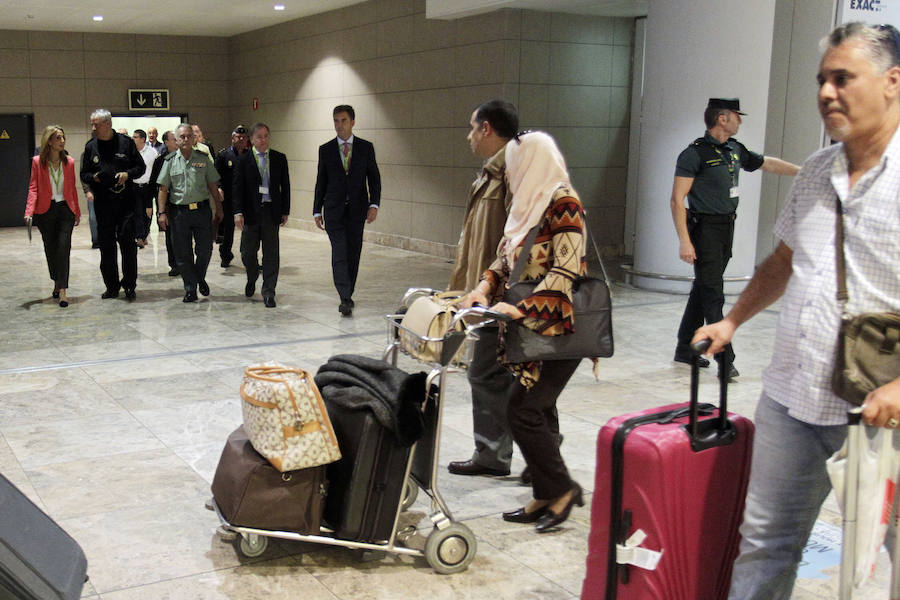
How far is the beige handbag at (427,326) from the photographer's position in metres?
3.24

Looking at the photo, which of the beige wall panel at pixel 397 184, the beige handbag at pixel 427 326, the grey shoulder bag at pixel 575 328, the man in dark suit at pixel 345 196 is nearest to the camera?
the beige handbag at pixel 427 326

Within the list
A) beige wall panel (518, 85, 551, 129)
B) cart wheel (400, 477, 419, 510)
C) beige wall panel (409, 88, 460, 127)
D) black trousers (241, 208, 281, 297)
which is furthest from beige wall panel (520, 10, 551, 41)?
cart wheel (400, 477, 419, 510)

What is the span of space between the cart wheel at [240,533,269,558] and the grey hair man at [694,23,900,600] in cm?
165

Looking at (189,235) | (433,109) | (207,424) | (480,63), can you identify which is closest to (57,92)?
(433,109)

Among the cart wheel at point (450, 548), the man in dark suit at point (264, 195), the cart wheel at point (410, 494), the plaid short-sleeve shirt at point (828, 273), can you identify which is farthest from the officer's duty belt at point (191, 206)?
the plaid short-sleeve shirt at point (828, 273)

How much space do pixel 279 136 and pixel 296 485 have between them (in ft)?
48.2

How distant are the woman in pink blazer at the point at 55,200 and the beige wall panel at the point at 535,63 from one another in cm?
532

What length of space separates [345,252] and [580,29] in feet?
16.8

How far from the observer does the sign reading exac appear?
18.3 metres

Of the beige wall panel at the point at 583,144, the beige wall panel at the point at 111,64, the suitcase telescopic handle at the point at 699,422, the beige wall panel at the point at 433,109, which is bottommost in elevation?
the suitcase telescopic handle at the point at 699,422

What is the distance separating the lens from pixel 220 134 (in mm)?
19203

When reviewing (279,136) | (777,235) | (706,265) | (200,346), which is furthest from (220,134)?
(777,235)

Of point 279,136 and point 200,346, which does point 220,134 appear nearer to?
point 279,136

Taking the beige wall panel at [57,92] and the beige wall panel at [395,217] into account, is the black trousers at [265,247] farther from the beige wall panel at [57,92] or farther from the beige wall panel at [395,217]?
the beige wall panel at [57,92]
